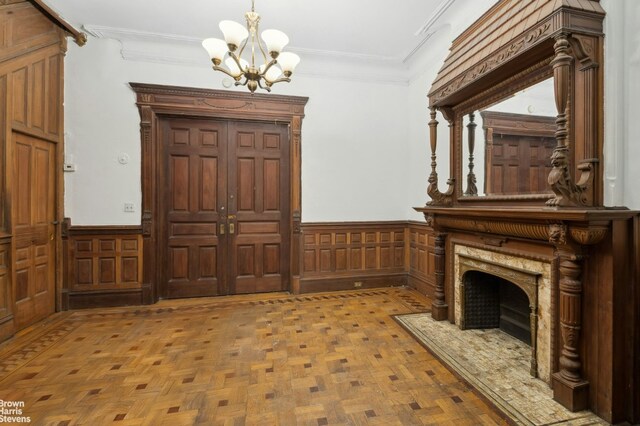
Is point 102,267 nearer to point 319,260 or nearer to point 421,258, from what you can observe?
point 319,260

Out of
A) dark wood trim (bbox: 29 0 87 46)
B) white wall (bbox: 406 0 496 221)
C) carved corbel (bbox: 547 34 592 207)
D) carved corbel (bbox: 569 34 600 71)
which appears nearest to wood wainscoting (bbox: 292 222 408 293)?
white wall (bbox: 406 0 496 221)

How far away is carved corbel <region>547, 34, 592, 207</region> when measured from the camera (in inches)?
72.8

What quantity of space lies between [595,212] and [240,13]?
379cm

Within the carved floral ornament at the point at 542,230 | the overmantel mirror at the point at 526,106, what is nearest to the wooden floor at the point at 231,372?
the carved floral ornament at the point at 542,230

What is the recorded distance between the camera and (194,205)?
4242 mm

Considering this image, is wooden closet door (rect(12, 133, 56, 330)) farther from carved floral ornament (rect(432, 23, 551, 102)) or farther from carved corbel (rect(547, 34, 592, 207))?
carved corbel (rect(547, 34, 592, 207))

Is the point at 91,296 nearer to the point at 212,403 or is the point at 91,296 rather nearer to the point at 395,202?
the point at 212,403

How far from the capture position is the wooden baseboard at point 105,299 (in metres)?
→ 3.84

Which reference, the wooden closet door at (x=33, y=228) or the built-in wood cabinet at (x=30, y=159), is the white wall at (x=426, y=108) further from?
the wooden closet door at (x=33, y=228)

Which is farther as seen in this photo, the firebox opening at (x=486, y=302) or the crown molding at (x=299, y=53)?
the crown molding at (x=299, y=53)

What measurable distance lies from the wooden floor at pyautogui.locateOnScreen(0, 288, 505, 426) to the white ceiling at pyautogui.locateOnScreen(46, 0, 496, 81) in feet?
11.0

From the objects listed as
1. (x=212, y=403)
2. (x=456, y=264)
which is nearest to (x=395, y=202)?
(x=456, y=264)

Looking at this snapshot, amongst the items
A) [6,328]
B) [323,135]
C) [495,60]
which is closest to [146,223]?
[6,328]

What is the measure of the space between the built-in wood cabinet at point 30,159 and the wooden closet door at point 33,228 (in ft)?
0.03
